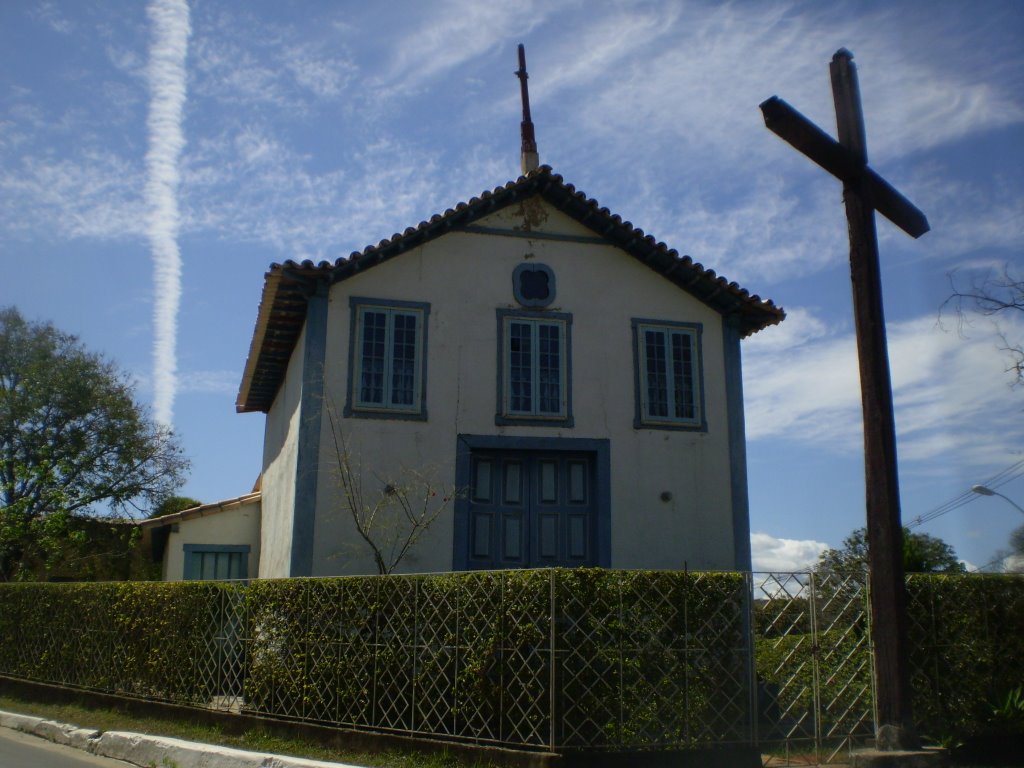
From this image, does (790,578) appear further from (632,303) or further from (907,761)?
(632,303)

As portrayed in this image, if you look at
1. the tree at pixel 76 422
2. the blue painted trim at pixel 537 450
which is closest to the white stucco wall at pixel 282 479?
the blue painted trim at pixel 537 450

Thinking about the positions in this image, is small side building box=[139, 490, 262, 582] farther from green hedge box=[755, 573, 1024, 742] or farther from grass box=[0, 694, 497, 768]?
green hedge box=[755, 573, 1024, 742]

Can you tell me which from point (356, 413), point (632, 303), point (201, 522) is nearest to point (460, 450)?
point (356, 413)

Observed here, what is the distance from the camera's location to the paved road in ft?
31.6

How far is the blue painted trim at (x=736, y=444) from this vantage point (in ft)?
46.1

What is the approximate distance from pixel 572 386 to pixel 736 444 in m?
2.60

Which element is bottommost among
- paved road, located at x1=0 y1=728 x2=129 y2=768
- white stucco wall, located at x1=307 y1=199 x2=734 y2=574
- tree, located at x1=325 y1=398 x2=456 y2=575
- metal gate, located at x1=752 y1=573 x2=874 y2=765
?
paved road, located at x1=0 y1=728 x2=129 y2=768

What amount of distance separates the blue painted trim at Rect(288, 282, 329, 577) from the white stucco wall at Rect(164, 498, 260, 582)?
352 cm

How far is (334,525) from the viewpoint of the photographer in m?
13.0

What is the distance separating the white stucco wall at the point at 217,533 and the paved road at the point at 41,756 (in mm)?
3956

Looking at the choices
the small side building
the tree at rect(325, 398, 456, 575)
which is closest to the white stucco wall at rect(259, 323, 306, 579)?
the small side building

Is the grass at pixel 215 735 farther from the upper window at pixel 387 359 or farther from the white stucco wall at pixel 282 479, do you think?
the upper window at pixel 387 359

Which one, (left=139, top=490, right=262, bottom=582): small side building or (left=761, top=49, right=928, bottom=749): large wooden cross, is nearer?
(left=761, top=49, right=928, bottom=749): large wooden cross

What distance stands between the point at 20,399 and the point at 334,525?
94.4 feet
